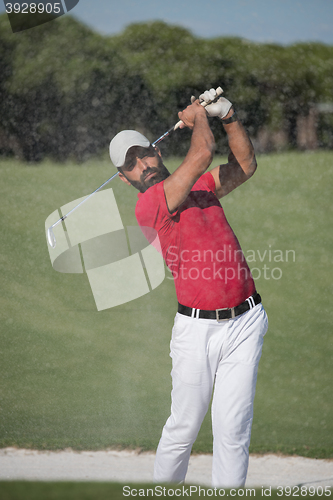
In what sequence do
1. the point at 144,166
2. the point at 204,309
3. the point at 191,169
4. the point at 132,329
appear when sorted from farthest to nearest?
the point at 132,329
the point at 144,166
the point at 204,309
the point at 191,169

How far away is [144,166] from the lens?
1.94 m

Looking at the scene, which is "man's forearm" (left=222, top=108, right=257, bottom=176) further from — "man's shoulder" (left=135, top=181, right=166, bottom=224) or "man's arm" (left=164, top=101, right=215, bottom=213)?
"man's shoulder" (left=135, top=181, right=166, bottom=224)

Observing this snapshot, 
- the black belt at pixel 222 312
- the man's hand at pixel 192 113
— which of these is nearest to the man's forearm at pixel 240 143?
the man's hand at pixel 192 113

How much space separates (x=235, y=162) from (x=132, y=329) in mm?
3106

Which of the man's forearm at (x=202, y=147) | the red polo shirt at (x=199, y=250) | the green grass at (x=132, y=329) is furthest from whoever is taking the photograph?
the green grass at (x=132, y=329)

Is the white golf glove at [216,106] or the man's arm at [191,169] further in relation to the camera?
the white golf glove at [216,106]

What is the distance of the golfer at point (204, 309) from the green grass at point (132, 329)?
96 centimetres

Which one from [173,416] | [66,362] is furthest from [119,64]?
[173,416]

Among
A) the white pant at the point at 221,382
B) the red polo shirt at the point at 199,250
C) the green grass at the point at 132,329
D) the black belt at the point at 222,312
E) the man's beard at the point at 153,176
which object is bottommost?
the green grass at the point at 132,329

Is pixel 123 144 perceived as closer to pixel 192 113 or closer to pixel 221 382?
pixel 192 113

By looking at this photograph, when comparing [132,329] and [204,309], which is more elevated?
[204,309]

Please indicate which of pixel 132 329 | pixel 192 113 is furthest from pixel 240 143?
pixel 132 329

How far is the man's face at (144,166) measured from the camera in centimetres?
193

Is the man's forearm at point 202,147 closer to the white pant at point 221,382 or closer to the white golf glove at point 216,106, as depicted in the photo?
the white golf glove at point 216,106
